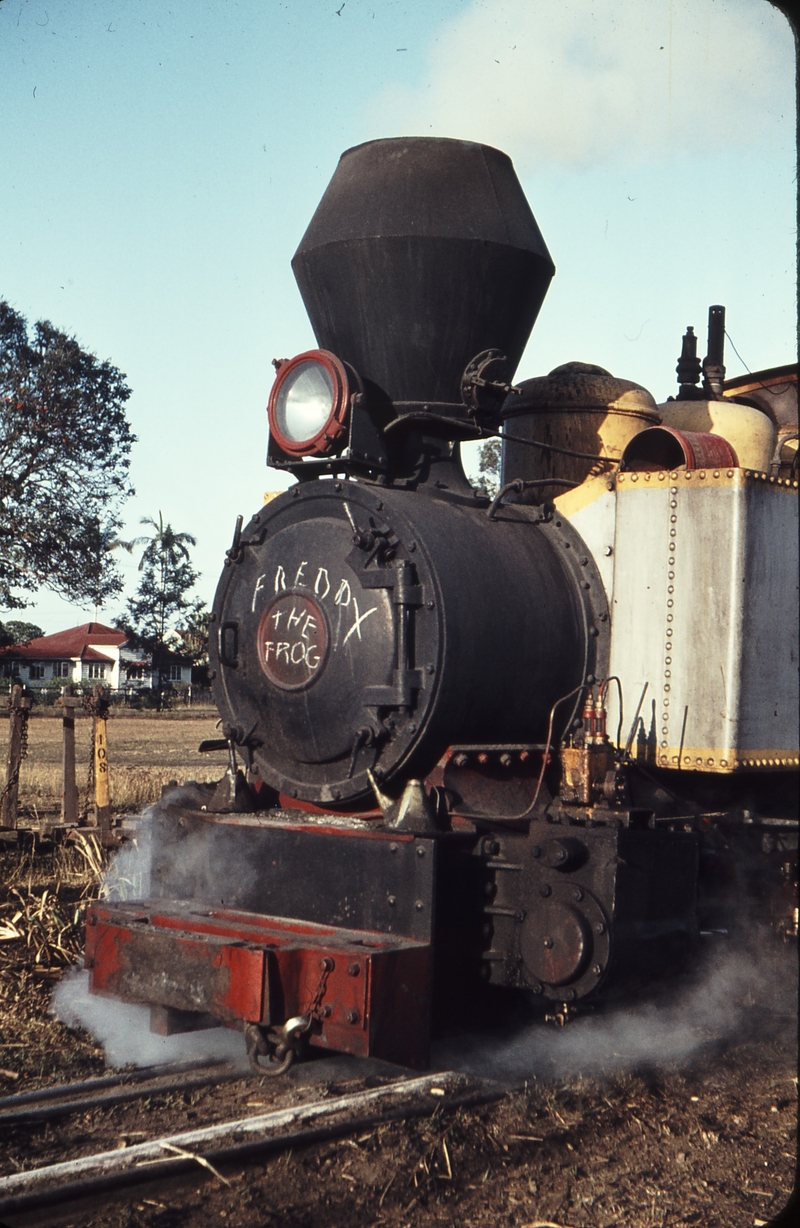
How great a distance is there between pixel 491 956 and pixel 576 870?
1.51ft

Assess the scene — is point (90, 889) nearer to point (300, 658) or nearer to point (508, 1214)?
point (300, 658)

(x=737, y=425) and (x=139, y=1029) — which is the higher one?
(x=737, y=425)

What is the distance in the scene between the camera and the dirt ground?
3352 millimetres

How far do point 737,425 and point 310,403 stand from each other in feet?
6.72

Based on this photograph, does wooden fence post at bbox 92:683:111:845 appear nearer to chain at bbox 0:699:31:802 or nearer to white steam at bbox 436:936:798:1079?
chain at bbox 0:699:31:802

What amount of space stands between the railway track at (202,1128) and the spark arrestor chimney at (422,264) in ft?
8.95

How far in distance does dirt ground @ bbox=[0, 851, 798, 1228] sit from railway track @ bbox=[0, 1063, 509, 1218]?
5cm

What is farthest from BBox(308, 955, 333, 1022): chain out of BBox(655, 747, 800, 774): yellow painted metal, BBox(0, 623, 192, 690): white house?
BBox(0, 623, 192, 690): white house

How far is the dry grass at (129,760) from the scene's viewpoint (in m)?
12.3

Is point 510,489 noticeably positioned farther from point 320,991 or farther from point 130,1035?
point 130,1035

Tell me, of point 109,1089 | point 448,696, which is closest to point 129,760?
point 109,1089

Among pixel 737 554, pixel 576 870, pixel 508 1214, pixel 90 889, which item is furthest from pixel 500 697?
pixel 90 889

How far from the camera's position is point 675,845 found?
4.34m

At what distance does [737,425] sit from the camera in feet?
18.2
